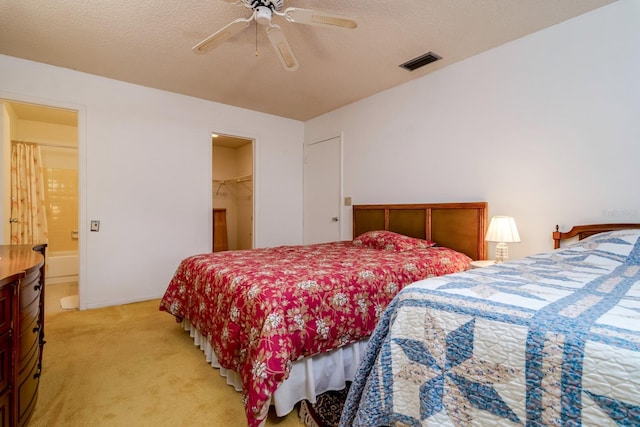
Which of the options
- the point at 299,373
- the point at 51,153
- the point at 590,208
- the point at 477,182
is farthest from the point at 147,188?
the point at 590,208

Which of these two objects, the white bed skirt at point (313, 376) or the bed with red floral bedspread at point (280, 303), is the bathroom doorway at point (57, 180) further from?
the white bed skirt at point (313, 376)

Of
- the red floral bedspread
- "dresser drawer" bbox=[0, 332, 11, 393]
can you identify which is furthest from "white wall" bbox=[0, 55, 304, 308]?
"dresser drawer" bbox=[0, 332, 11, 393]

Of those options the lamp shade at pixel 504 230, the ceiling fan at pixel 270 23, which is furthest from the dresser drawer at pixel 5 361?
the lamp shade at pixel 504 230

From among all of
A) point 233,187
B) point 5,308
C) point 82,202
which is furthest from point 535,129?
point 233,187

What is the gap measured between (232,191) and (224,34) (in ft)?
14.9

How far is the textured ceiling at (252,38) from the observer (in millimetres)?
2166

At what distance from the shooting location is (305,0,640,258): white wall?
2.10 m

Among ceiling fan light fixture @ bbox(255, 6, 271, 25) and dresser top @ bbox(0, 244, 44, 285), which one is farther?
ceiling fan light fixture @ bbox(255, 6, 271, 25)

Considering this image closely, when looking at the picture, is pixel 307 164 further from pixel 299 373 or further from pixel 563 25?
pixel 299 373

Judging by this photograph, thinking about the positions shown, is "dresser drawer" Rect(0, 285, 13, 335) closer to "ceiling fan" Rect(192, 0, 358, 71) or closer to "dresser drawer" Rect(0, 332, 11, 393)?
"dresser drawer" Rect(0, 332, 11, 393)

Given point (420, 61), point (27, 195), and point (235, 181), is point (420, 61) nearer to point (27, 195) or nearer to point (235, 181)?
point (235, 181)

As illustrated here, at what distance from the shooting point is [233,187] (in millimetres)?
6273

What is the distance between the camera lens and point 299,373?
1.65m

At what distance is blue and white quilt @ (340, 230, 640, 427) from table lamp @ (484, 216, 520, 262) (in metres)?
1.13
